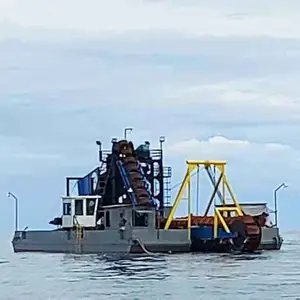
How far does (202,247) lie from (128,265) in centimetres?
1740

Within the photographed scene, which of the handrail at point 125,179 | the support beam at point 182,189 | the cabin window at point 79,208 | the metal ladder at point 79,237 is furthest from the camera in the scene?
the cabin window at point 79,208

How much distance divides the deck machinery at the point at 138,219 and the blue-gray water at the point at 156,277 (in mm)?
2783

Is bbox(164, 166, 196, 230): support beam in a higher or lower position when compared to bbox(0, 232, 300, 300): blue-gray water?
higher

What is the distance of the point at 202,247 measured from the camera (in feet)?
333

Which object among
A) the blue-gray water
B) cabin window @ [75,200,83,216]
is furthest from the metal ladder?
the blue-gray water

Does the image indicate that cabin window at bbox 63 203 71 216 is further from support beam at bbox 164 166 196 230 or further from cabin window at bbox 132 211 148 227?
support beam at bbox 164 166 196 230

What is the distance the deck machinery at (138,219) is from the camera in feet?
325

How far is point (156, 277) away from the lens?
7225 centimetres

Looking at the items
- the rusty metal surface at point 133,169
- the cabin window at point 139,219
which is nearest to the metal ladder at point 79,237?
the rusty metal surface at point 133,169

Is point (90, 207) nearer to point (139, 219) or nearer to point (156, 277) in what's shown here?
point (139, 219)

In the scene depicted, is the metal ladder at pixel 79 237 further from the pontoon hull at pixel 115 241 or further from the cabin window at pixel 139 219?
the cabin window at pixel 139 219

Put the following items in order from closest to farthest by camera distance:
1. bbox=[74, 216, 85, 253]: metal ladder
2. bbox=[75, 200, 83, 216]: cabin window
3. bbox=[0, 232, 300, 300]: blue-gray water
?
bbox=[0, 232, 300, 300]: blue-gray water, bbox=[74, 216, 85, 253]: metal ladder, bbox=[75, 200, 83, 216]: cabin window

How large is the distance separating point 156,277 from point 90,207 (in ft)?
125

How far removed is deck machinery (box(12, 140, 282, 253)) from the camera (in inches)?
3900
